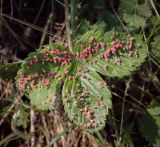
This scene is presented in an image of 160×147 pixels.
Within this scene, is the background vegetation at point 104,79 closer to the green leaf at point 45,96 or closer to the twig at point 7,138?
the twig at point 7,138

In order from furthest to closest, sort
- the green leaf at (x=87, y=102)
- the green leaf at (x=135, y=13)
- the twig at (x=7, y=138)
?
the twig at (x=7, y=138) < the green leaf at (x=135, y=13) < the green leaf at (x=87, y=102)

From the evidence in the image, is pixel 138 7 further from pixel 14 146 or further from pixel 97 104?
pixel 14 146

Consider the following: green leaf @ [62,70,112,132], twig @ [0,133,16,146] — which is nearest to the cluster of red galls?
green leaf @ [62,70,112,132]

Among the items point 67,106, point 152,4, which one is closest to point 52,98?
point 67,106

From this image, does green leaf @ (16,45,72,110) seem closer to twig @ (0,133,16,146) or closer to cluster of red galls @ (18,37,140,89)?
cluster of red galls @ (18,37,140,89)

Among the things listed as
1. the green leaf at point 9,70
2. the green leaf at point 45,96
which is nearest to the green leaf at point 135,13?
the green leaf at point 45,96
